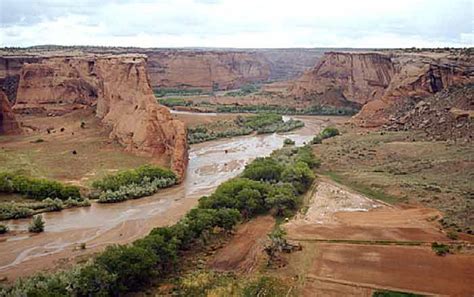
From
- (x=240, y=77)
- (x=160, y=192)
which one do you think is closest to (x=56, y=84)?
(x=160, y=192)

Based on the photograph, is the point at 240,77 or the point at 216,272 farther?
the point at 240,77

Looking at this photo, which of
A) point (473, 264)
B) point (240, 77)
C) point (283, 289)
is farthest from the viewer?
point (240, 77)

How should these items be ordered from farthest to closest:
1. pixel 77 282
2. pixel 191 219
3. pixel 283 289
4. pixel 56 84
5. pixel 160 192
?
pixel 56 84
pixel 160 192
pixel 191 219
pixel 283 289
pixel 77 282

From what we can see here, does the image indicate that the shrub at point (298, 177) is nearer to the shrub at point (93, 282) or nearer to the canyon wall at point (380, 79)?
the shrub at point (93, 282)

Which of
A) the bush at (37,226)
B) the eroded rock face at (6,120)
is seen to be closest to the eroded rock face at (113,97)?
the eroded rock face at (6,120)

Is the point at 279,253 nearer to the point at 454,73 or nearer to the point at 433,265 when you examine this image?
the point at 433,265

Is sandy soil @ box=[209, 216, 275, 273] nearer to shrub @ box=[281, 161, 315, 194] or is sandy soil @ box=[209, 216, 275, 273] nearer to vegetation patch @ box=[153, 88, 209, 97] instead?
shrub @ box=[281, 161, 315, 194]
